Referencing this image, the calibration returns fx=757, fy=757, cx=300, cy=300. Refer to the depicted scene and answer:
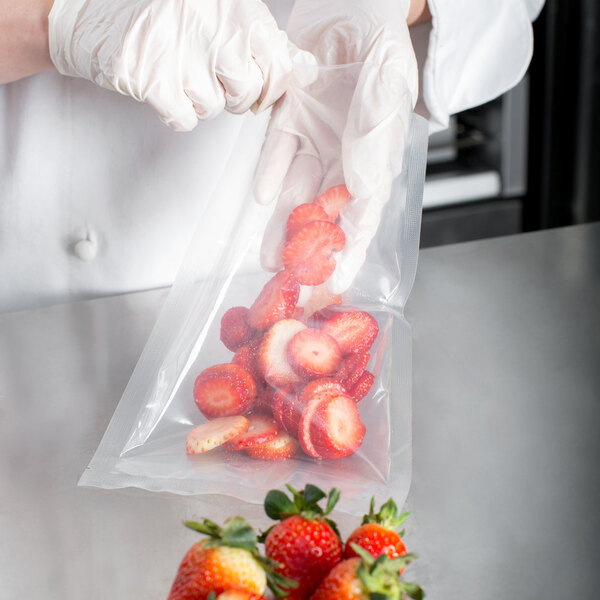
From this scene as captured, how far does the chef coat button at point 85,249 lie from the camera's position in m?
0.86

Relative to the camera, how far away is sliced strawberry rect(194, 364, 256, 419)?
0.61 metres

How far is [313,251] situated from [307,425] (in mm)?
142

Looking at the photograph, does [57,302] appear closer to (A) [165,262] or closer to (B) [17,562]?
(A) [165,262]

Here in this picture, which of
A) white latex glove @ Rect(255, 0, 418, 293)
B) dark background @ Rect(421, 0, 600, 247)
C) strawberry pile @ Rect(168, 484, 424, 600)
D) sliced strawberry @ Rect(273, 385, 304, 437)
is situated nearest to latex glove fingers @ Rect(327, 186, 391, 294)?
white latex glove @ Rect(255, 0, 418, 293)

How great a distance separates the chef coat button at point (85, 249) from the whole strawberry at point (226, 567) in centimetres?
55

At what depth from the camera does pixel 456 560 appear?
0.53 m

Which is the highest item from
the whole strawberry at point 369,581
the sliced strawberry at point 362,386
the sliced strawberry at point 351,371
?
the whole strawberry at point 369,581

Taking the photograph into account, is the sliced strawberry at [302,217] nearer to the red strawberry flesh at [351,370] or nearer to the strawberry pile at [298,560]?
the red strawberry flesh at [351,370]

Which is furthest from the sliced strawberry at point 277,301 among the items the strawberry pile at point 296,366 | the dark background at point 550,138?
the dark background at point 550,138

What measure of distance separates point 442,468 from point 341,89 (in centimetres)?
34

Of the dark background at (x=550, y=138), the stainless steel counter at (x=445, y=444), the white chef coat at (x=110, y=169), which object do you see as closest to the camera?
the stainless steel counter at (x=445, y=444)

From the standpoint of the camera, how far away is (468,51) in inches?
35.7

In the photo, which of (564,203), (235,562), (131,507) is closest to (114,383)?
(131,507)

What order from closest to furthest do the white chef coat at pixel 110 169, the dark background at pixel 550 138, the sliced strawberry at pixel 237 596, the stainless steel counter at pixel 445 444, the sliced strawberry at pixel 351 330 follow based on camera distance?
the sliced strawberry at pixel 237 596
the stainless steel counter at pixel 445 444
the sliced strawberry at pixel 351 330
the white chef coat at pixel 110 169
the dark background at pixel 550 138
